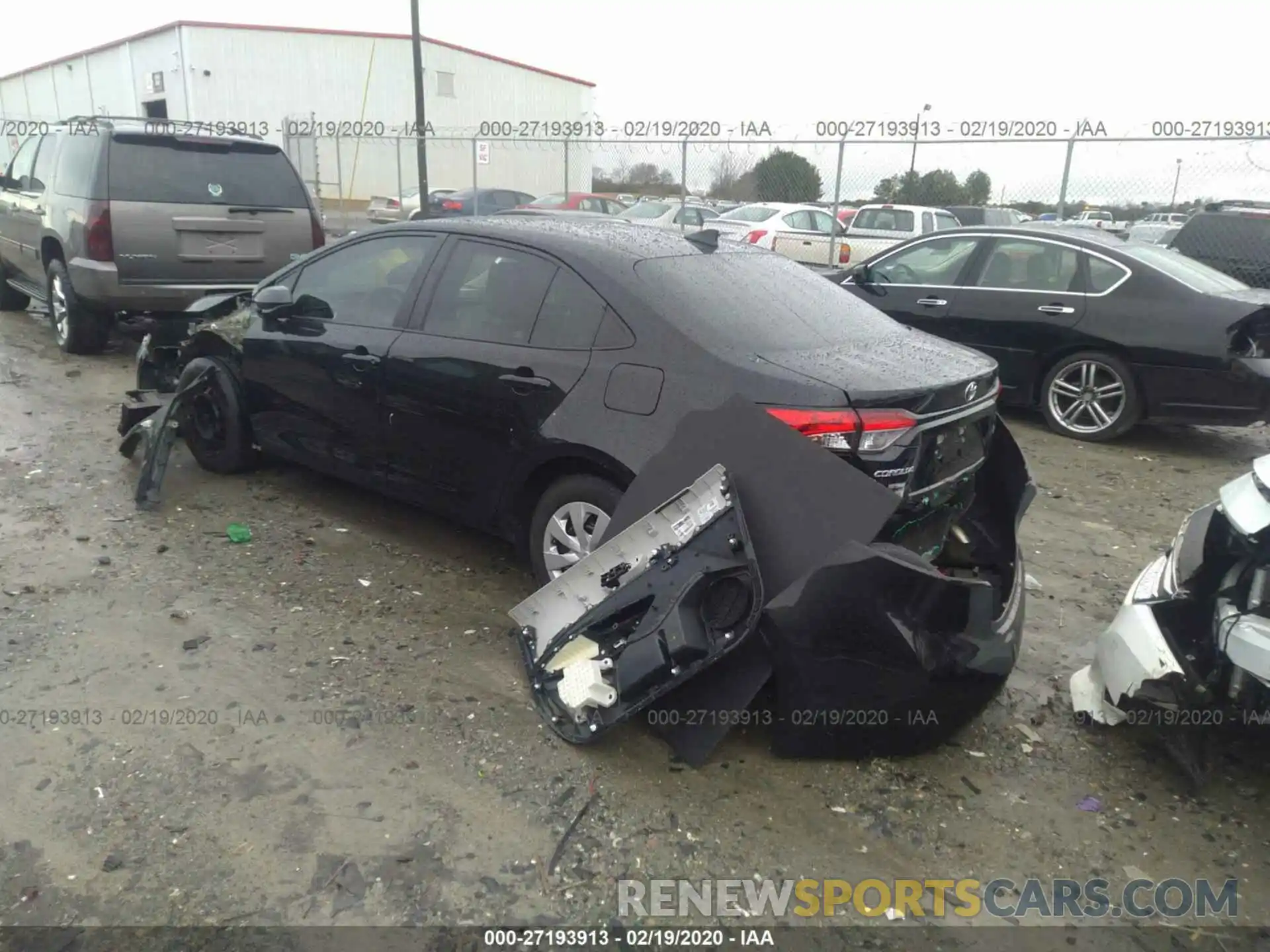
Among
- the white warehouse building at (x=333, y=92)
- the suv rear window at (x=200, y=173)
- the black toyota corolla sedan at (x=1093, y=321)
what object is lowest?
the black toyota corolla sedan at (x=1093, y=321)

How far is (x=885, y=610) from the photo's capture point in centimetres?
271

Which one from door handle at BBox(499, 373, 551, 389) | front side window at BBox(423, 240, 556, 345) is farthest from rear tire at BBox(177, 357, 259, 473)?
door handle at BBox(499, 373, 551, 389)

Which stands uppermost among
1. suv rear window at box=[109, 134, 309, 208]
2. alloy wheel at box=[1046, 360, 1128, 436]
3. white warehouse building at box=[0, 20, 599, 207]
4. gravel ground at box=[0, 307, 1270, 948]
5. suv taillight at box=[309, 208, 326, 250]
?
white warehouse building at box=[0, 20, 599, 207]

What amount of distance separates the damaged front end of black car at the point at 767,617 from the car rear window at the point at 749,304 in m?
0.43

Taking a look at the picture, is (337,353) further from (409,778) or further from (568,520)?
(409,778)

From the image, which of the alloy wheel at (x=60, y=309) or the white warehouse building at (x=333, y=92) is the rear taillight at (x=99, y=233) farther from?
the white warehouse building at (x=333, y=92)

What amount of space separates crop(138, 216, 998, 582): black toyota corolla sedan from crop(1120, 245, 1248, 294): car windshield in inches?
155

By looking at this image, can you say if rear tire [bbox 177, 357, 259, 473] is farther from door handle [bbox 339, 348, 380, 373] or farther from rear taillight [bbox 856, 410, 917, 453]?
rear taillight [bbox 856, 410, 917, 453]

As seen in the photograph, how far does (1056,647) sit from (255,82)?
37261mm

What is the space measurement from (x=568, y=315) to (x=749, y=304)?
0.73m

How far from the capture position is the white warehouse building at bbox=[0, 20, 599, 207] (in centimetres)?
3297

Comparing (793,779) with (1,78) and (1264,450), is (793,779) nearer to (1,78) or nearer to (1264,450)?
(1264,450)

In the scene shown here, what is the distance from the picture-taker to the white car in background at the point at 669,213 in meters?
16.4

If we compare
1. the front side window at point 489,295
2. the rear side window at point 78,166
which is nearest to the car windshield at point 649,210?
the rear side window at point 78,166
